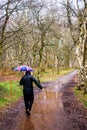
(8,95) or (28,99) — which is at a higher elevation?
(28,99)

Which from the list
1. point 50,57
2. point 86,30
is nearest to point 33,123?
point 86,30

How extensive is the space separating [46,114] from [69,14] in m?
16.7

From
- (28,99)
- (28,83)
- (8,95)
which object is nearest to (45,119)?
(28,99)

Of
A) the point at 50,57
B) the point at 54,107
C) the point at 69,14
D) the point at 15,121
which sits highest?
the point at 69,14

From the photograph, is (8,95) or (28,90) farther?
(8,95)

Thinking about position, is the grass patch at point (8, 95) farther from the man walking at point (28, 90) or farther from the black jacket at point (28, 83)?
the black jacket at point (28, 83)

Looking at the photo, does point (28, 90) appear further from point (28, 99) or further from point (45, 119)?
A: point (45, 119)

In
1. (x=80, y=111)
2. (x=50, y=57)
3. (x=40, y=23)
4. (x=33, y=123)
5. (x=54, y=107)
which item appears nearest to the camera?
(x=33, y=123)

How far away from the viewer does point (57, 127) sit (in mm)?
10219

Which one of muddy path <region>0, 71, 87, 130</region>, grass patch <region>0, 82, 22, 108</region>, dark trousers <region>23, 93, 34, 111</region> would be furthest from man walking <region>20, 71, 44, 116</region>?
grass patch <region>0, 82, 22, 108</region>

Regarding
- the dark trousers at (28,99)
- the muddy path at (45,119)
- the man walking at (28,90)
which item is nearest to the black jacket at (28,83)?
the man walking at (28,90)

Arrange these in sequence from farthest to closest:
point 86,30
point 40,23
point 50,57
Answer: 1. point 50,57
2. point 40,23
3. point 86,30

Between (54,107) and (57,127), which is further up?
(57,127)

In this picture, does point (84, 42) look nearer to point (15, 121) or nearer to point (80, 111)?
point (80, 111)
